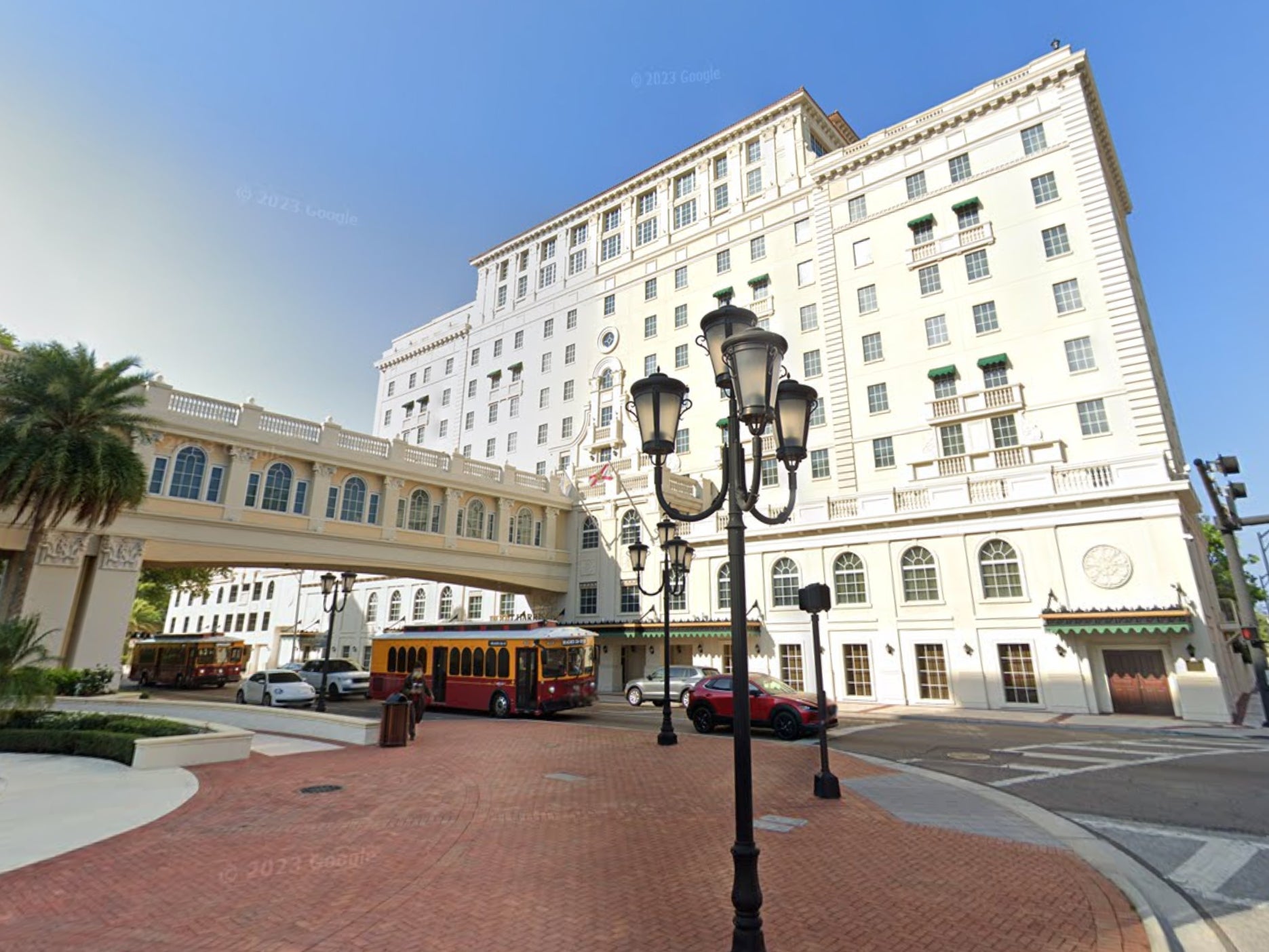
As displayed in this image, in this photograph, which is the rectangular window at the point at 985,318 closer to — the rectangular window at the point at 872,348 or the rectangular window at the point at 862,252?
the rectangular window at the point at 872,348

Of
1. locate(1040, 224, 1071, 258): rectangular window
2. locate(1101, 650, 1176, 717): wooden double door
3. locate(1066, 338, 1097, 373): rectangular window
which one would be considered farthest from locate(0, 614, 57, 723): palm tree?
locate(1040, 224, 1071, 258): rectangular window

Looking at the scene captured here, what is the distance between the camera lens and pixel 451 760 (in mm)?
13219

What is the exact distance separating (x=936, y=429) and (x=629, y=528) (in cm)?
1765

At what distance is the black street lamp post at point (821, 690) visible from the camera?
995cm

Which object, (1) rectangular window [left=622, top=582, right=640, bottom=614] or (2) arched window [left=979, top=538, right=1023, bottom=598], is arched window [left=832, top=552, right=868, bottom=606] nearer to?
(2) arched window [left=979, top=538, right=1023, bottom=598]

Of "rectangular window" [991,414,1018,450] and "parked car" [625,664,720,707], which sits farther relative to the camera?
"rectangular window" [991,414,1018,450]

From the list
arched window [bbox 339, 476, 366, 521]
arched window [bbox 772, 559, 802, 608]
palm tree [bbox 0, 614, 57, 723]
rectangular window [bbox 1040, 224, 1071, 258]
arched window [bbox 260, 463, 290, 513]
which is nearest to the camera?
palm tree [bbox 0, 614, 57, 723]

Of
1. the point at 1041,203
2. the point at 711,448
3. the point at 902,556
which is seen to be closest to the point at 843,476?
the point at 902,556

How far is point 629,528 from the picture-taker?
38.0 meters

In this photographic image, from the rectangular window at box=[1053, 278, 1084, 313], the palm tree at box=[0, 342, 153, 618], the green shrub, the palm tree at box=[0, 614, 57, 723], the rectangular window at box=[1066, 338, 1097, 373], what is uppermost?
the rectangular window at box=[1053, 278, 1084, 313]

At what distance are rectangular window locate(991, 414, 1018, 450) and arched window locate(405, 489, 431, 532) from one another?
91.2 ft

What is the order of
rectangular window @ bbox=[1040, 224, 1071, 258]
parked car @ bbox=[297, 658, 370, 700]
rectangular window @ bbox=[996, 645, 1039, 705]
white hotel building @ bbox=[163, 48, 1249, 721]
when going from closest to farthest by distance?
white hotel building @ bbox=[163, 48, 1249, 721] < rectangular window @ bbox=[996, 645, 1039, 705] < rectangular window @ bbox=[1040, 224, 1071, 258] < parked car @ bbox=[297, 658, 370, 700]

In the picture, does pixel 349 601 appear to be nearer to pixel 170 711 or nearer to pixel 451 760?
pixel 170 711

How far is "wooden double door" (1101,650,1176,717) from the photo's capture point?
22188mm
